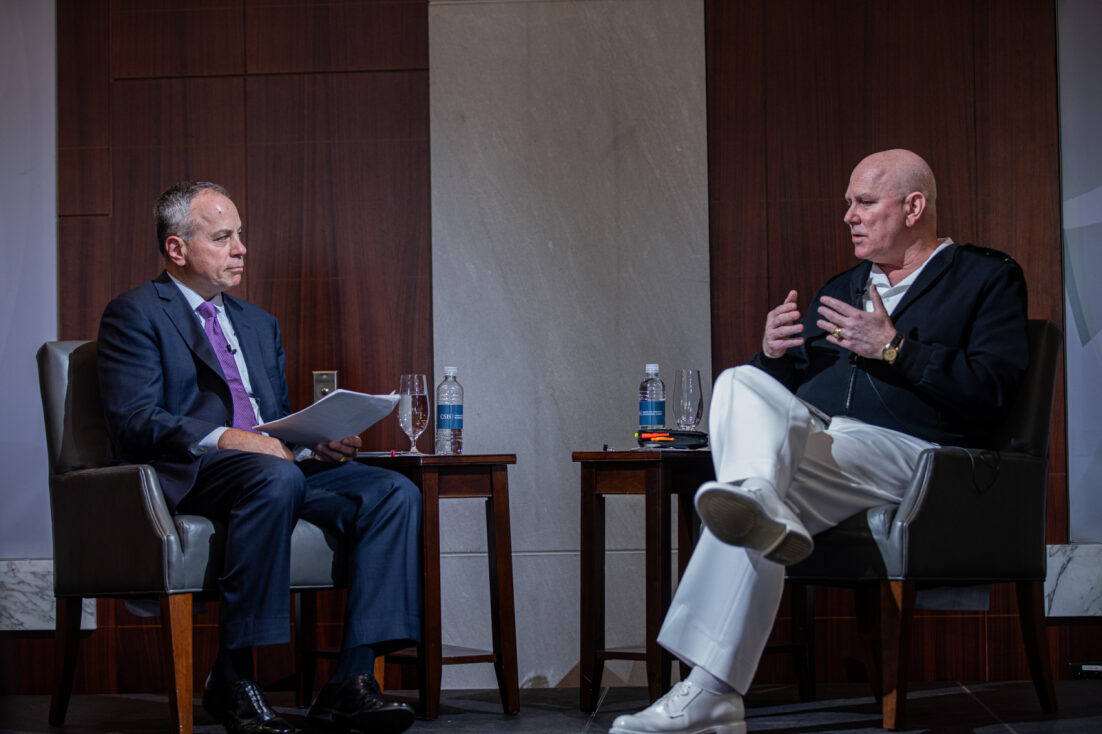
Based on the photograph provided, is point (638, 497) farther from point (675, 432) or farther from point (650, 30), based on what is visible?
point (650, 30)

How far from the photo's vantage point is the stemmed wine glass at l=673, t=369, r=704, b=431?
3205 millimetres

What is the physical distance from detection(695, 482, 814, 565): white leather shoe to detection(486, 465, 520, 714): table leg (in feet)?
3.32

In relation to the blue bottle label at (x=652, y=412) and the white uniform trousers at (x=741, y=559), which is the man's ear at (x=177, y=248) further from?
the white uniform trousers at (x=741, y=559)

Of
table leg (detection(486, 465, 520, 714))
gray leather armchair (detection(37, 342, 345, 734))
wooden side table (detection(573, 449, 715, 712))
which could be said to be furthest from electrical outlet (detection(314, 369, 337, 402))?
wooden side table (detection(573, 449, 715, 712))

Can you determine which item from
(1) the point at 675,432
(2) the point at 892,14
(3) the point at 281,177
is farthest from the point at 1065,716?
(3) the point at 281,177

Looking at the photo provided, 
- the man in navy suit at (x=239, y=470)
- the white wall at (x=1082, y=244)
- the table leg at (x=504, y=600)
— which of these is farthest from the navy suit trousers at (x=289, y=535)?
the white wall at (x=1082, y=244)

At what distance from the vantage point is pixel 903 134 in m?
3.70

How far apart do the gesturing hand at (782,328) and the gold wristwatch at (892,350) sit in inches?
8.5

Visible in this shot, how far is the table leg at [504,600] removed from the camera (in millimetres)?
2953

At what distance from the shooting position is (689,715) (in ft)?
7.04

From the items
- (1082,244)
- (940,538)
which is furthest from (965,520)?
(1082,244)

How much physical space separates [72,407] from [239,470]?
0.62 meters

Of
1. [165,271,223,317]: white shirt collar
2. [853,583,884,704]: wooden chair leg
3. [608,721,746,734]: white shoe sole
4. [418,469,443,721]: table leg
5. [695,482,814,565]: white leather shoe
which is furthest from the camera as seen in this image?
[165,271,223,317]: white shirt collar

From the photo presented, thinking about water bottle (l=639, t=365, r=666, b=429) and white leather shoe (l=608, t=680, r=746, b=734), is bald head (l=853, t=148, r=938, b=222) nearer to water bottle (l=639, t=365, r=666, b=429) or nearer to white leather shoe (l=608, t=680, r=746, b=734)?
water bottle (l=639, t=365, r=666, b=429)
